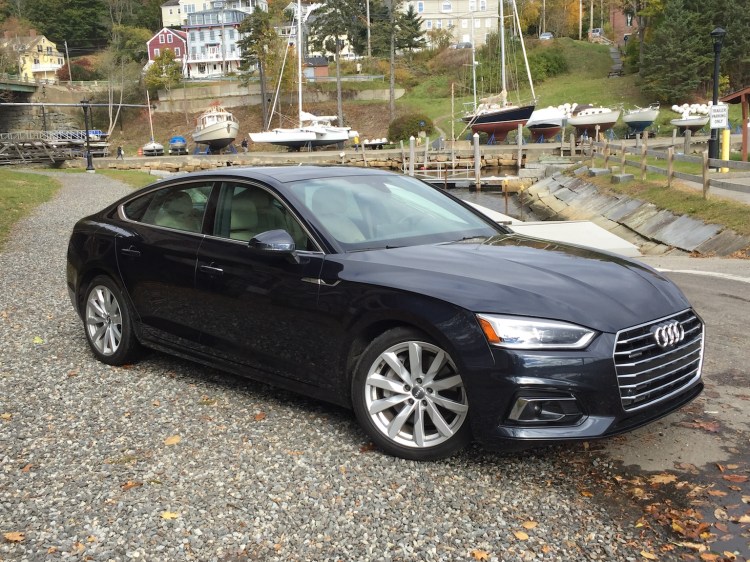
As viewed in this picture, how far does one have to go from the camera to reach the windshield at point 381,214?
193 inches

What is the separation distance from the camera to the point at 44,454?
14.9 ft

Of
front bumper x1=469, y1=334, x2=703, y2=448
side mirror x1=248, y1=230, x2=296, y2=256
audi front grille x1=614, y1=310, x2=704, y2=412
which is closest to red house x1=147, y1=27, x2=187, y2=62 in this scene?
side mirror x1=248, y1=230, x2=296, y2=256

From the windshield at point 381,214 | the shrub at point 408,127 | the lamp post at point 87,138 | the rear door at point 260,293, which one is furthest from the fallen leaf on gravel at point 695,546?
the shrub at point 408,127

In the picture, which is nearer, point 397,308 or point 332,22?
point 397,308

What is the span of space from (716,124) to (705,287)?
15149 mm

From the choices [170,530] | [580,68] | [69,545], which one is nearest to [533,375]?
[170,530]

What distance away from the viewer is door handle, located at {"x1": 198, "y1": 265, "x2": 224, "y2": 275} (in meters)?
5.20

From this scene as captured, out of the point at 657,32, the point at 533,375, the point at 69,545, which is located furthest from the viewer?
the point at 657,32

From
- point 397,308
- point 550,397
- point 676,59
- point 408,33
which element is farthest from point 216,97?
point 550,397

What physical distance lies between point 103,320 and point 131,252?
0.76 metres

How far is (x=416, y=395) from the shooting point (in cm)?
421

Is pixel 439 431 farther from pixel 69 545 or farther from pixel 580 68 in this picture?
pixel 580 68

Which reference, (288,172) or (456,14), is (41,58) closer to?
(456,14)

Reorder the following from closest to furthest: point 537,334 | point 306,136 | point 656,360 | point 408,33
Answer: point 537,334, point 656,360, point 306,136, point 408,33
